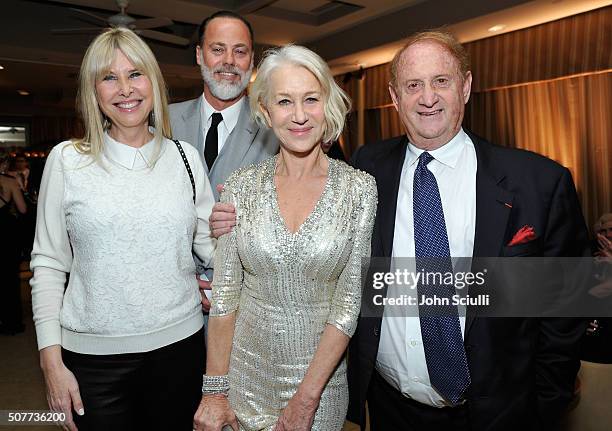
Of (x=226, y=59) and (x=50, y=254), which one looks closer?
(x=50, y=254)

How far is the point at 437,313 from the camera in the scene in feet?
5.37

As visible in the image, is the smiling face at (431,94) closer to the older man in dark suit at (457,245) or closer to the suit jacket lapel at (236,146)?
the older man in dark suit at (457,245)

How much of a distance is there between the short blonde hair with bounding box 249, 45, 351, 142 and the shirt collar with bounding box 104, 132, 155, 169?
389mm

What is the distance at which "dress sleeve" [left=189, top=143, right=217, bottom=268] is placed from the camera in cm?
183

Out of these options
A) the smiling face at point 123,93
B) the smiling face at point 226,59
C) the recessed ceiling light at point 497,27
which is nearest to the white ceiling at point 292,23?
the recessed ceiling light at point 497,27

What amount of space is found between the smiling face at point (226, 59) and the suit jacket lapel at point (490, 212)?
3.93ft

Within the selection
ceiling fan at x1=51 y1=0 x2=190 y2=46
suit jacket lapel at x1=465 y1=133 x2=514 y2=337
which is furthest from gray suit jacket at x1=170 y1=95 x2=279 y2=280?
ceiling fan at x1=51 y1=0 x2=190 y2=46

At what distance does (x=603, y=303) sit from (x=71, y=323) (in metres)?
2.78

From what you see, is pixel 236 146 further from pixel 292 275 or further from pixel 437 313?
pixel 437 313

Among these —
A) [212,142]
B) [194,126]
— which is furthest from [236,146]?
[194,126]

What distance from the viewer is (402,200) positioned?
5.78ft

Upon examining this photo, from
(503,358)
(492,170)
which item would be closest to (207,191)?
(492,170)

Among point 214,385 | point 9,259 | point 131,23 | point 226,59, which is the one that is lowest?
point 214,385

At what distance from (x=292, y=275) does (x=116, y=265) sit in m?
0.53
